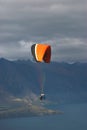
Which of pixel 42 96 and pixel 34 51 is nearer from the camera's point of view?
pixel 42 96

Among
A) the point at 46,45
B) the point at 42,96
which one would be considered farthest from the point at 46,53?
the point at 42,96

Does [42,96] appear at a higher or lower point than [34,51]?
lower

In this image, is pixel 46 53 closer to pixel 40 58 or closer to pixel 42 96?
pixel 40 58

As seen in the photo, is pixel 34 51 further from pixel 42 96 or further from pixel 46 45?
pixel 42 96

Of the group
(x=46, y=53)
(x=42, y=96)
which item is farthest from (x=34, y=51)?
(x=42, y=96)

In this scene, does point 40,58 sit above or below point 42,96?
above

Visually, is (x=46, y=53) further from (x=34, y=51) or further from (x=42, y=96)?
(x=42, y=96)
